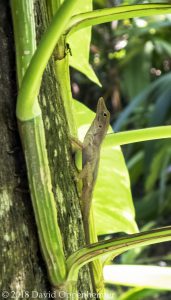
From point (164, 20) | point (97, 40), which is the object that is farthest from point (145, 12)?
point (97, 40)

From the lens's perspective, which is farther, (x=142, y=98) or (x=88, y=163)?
(x=142, y=98)

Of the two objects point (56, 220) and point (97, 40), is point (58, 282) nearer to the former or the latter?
point (56, 220)

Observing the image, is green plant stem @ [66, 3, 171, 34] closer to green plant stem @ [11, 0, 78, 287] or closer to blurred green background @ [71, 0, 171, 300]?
green plant stem @ [11, 0, 78, 287]

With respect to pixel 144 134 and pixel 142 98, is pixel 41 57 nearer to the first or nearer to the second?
pixel 144 134

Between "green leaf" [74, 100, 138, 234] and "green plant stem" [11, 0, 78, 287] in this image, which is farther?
"green leaf" [74, 100, 138, 234]

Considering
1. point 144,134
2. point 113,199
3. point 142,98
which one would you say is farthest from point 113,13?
point 142,98

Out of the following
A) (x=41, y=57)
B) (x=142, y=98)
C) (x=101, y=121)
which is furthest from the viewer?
(x=142, y=98)

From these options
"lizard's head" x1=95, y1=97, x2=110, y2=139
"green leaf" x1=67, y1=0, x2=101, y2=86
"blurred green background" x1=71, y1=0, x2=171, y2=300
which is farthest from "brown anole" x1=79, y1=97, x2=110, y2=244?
"blurred green background" x1=71, y1=0, x2=171, y2=300
